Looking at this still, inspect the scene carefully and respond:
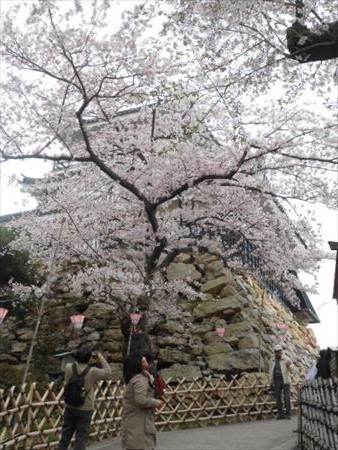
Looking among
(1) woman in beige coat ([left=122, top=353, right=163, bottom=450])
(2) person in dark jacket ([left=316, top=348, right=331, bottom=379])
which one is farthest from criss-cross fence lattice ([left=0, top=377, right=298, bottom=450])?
(2) person in dark jacket ([left=316, top=348, right=331, bottom=379])

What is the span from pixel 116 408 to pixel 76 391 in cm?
385

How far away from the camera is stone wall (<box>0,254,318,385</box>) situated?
13.7 metres

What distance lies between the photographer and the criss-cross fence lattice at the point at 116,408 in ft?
22.3

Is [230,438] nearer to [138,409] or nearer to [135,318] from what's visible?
[135,318]

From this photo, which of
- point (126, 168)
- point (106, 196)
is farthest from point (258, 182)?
point (106, 196)

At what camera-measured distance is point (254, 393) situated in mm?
12234

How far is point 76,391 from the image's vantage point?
575 centimetres

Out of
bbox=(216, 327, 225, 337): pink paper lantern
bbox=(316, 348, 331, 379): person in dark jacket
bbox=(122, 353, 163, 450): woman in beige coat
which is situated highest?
bbox=(216, 327, 225, 337): pink paper lantern

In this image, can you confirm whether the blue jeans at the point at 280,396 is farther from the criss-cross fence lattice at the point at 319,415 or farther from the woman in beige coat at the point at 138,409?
the woman in beige coat at the point at 138,409

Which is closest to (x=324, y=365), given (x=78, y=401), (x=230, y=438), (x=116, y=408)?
(x=78, y=401)

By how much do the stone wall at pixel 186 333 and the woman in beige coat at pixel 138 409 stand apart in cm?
848

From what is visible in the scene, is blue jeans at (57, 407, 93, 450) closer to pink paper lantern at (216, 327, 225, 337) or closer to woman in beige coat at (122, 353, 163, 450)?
woman in beige coat at (122, 353, 163, 450)

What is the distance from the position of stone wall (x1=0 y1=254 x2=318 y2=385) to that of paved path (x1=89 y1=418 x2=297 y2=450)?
3161 mm

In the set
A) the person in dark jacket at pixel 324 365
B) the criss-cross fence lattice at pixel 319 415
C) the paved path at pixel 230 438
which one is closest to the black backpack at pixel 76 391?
the paved path at pixel 230 438
